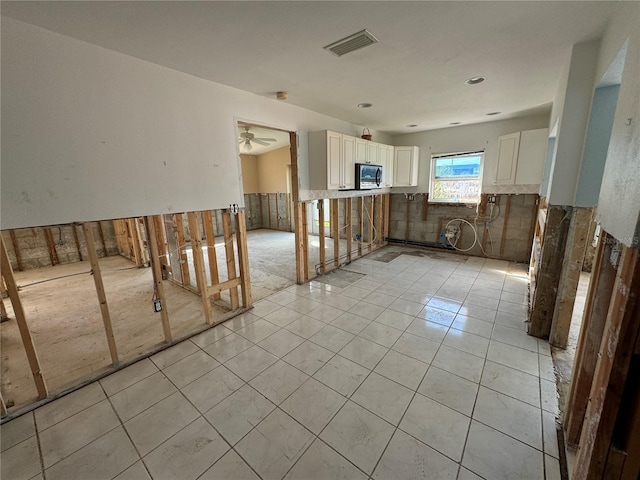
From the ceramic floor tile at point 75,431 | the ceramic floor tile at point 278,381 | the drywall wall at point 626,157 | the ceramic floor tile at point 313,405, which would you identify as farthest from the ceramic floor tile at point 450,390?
the ceramic floor tile at point 75,431

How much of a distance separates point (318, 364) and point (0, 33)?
10.7ft

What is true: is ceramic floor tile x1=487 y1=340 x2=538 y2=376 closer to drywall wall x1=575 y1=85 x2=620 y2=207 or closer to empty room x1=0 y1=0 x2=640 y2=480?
empty room x1=0 y1=0 x2=640 y2=480

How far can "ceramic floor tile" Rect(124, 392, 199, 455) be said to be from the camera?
169 cm

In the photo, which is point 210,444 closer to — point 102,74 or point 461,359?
point 461,359

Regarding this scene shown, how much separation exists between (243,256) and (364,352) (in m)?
1.85

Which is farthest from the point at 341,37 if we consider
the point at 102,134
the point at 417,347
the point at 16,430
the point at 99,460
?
the point at 16,430

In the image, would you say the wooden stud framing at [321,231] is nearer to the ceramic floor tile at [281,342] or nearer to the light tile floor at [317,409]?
the light tile floor at [317,409]

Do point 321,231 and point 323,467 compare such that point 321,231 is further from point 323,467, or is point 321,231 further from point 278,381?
point 323,467

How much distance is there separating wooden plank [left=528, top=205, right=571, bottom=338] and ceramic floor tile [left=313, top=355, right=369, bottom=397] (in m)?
1.99

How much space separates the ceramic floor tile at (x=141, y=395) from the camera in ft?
6.32

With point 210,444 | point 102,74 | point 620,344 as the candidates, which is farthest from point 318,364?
point 102,74

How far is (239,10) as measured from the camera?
1.59 m

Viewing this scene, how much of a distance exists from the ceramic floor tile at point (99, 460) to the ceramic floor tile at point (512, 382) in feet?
8.67

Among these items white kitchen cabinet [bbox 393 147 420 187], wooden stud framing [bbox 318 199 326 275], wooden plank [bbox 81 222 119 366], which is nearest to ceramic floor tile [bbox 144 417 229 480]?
wooden plank [bbox 81 222 119 366]
